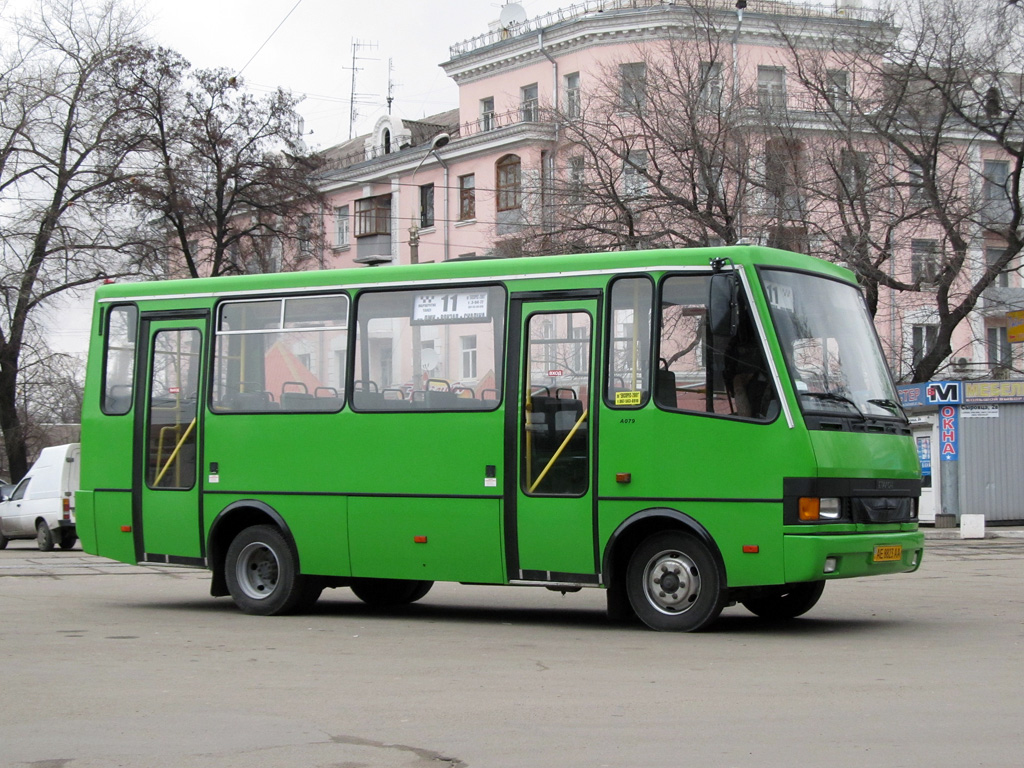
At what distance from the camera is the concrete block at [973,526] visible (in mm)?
26391

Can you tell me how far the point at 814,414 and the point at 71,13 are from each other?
110ft

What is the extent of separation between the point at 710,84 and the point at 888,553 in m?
21.0

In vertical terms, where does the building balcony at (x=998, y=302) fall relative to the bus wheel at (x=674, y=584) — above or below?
above

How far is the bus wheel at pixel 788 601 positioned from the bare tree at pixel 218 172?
29.4m

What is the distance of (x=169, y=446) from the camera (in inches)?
555

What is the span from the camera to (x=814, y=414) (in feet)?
36.0

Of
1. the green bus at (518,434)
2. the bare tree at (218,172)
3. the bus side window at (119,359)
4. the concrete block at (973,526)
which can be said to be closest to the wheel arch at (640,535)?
the green bus at (518,434)

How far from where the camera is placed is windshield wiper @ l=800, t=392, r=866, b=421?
36.4ft

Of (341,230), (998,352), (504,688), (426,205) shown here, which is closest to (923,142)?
(998,352)

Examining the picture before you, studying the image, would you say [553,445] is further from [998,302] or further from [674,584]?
[998,302]

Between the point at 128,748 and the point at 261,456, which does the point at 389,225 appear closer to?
the point at 261,456

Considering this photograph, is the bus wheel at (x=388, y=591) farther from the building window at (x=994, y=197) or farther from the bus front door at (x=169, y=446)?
the building window at (x=994, y=197)

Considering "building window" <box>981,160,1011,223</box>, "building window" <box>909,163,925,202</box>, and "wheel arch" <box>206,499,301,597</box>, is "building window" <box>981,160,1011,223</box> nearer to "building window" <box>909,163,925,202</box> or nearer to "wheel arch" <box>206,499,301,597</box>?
"building window" <box>909,163,925,202</box>

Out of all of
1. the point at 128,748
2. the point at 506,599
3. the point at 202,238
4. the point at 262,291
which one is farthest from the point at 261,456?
the point at 202,238
